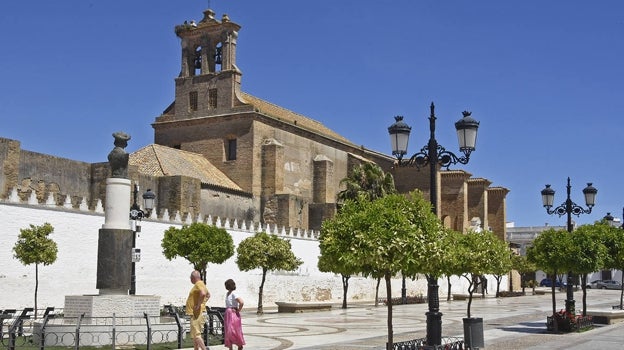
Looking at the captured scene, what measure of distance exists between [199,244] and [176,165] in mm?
15623

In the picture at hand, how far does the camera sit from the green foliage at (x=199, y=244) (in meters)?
25.2

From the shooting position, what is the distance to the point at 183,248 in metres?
25.3

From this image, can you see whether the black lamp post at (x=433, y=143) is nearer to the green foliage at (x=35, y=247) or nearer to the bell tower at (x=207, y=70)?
the green foliage at (x=35, y=247)

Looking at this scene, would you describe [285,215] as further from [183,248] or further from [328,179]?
[183,248]

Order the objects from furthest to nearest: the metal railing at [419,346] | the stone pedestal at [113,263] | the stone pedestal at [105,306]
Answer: the stone pedestal at [113,263] → the stone pedestal at [105,306] → the metal railing at [419,346]

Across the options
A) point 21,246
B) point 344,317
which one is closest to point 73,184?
point 21,246

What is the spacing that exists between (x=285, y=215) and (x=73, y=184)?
14.9m

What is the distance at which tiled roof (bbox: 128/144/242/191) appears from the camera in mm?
38375

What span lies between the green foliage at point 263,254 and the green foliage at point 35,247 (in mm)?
8434

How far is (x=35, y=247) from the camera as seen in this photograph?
69.5 ft

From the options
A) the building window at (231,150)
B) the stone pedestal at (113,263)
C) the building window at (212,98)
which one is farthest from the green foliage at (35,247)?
the building window at (212,98)

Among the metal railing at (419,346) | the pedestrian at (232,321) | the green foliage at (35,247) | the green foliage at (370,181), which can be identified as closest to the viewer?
the metal railing at (419,346)

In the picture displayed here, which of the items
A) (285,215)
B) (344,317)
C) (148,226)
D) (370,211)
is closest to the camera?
(370,211)

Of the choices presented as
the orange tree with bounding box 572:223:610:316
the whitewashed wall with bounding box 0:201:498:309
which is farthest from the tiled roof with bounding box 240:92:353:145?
the orange tree with bounding box 572:223:610:316
